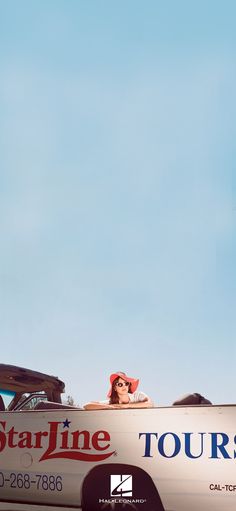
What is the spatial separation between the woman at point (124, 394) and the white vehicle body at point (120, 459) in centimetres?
79

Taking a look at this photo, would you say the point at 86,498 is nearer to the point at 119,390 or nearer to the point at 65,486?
the point at 65,486

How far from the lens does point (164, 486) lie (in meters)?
5.87

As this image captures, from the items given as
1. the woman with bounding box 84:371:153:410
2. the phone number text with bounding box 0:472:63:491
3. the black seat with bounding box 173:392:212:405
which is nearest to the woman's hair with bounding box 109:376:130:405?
the woman with bounding box 84:371:153:410

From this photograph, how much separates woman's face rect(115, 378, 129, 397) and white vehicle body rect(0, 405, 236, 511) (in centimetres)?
103

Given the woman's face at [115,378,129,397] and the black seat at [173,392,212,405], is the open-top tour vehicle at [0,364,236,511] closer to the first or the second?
the black seat at [173,392,212,405]

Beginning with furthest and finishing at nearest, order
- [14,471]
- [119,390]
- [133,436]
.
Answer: [119,390] → [14,471] → [133,436]

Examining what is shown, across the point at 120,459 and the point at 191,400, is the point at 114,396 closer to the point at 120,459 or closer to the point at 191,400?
the point at 191,400

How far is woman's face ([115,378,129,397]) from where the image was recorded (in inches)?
293

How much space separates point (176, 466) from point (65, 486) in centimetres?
128

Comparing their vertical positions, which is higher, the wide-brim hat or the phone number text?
the wide-brim hat

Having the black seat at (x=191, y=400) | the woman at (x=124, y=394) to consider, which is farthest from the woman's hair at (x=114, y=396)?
the black seat at (x=191, y=400)

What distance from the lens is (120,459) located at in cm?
619

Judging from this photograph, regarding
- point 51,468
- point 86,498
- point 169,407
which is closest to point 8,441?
point 51,468

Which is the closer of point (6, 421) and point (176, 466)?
point (176, 466)
